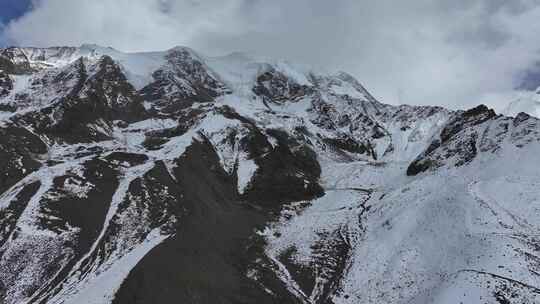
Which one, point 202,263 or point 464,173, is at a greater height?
point 464,173

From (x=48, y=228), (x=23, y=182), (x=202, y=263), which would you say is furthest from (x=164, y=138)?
(x=202, y=263)

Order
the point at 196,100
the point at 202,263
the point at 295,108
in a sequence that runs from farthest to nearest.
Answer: the point at 295,108 → the point at 196,100 → the point at 202,263

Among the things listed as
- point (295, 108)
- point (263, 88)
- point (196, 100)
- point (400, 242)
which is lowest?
point (400, 242)

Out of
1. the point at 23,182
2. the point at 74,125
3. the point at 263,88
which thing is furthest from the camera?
the point at 263,88

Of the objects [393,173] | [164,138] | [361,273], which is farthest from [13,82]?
[361,273]

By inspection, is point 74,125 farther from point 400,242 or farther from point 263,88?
point 263,88

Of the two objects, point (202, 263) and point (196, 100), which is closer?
point (202, 263)
